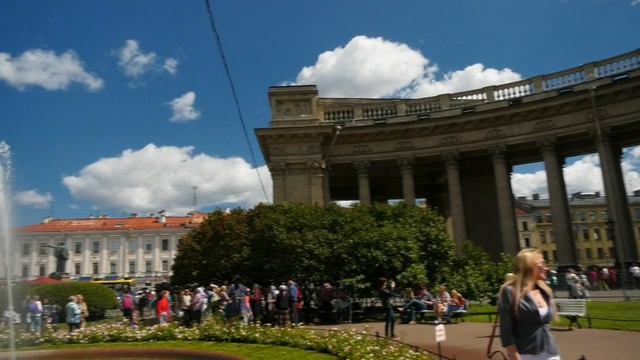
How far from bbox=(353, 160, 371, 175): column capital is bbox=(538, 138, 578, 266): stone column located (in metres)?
13.2

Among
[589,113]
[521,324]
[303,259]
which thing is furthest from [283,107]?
[521,324]

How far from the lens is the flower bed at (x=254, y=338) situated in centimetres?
1251

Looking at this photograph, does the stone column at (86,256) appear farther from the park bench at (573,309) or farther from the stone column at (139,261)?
the park bench at (573,309)

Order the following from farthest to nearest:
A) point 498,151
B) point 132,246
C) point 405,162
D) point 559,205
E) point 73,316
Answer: point 132,246
point 405,162
point 498,151
point 559,205
point 73,316

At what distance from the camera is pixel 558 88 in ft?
123

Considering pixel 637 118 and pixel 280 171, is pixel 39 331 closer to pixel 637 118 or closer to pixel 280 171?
pixel 280 171

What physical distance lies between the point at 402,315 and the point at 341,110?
24.6 metres

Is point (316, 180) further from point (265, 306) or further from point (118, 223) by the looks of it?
point (118, 223)

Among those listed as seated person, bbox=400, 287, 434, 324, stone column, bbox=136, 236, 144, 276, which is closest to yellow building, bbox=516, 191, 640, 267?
stone column, bbox=136, 236, 144, 276

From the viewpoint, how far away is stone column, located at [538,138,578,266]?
117 ft

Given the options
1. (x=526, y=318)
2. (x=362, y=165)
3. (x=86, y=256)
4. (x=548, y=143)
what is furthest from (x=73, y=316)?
(x=86, y=256)

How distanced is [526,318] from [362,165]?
125 ft

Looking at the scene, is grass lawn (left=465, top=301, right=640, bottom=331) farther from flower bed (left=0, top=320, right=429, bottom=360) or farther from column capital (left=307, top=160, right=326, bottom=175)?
column capital (left=307, top=160, right=326, bottom=175)

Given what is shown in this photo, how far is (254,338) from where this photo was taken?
56.1ft
